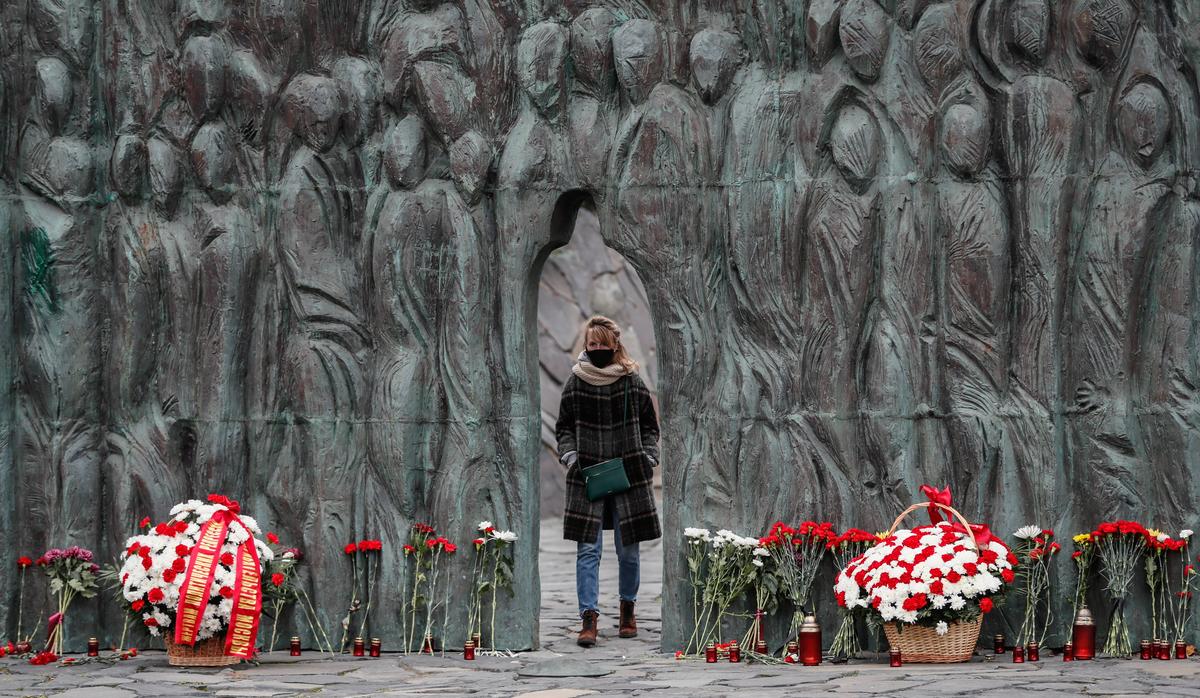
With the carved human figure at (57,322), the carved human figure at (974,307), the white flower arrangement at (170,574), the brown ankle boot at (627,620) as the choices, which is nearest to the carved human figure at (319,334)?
the white flower arrangement at (170,574)

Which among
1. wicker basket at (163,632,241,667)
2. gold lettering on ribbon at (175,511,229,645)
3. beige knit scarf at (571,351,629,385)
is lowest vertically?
wicker basket at (163,632,241,667)

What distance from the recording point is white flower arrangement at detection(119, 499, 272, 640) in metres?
8.59

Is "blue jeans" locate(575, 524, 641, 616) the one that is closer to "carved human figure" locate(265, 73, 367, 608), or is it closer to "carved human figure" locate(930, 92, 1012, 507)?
"carved human figure" locate(265, 73, 367, 608)

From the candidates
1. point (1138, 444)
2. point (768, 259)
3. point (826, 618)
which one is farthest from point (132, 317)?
point (1138, 444)

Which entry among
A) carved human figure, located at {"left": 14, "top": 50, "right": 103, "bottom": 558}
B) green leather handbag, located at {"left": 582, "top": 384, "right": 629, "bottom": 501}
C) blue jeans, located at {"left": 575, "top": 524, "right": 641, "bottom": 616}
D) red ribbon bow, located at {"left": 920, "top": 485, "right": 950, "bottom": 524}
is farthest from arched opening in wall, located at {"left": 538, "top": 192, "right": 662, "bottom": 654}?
red ribbon bow, located at {"left": 920, "top": 485, "right": 950, "bottom": 524}

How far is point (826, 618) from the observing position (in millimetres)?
9109

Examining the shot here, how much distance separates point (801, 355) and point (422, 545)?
2.51 metres

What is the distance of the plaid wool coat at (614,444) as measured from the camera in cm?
952

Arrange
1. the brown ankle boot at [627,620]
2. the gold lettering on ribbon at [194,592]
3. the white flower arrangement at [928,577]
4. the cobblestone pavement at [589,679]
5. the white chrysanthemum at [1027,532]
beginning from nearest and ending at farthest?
→ the cobblestone pavement at [589,679] < the white flower arrangement at [928,577] < the gold lettering on ribbon at [194,592] < the white chrysanthemum at [1027,532] < the brown ankle boot at [627,620]

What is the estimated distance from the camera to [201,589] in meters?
8.54

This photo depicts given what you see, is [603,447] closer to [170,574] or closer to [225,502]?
[225,502]

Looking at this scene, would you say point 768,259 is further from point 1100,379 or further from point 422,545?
point 422,545

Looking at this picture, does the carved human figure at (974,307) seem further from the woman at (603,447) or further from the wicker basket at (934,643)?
the woman at (603,447)

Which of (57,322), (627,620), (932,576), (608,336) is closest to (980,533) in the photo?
(932,576)
